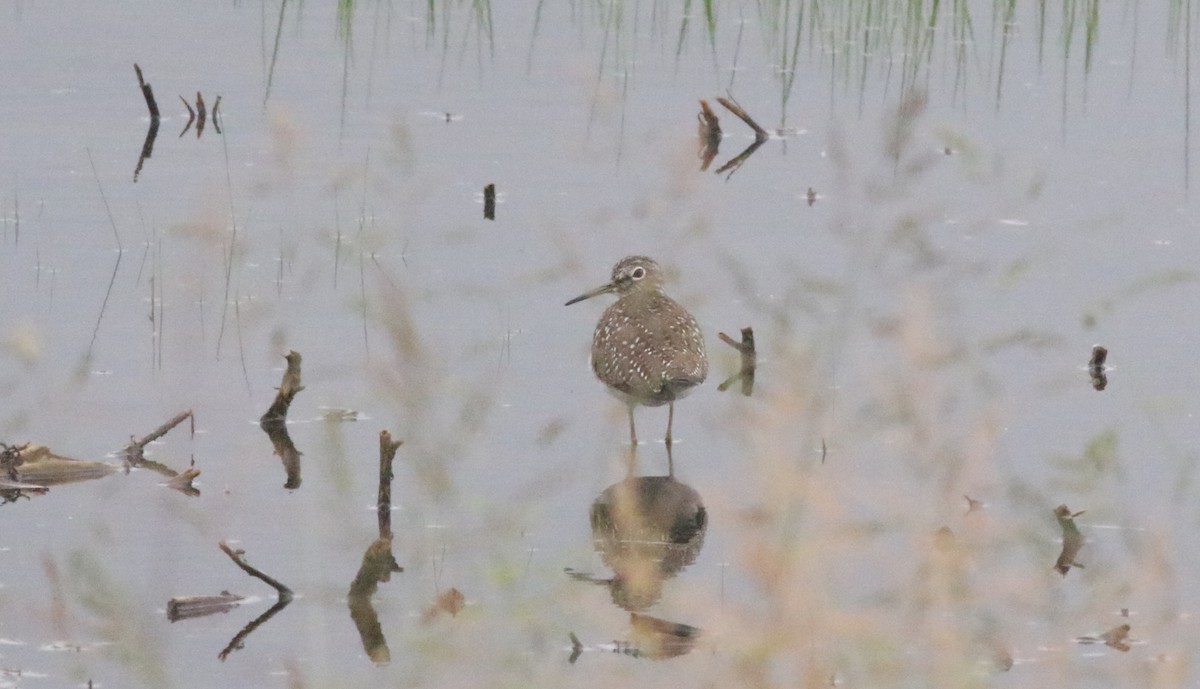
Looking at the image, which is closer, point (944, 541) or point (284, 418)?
point (944, 541)

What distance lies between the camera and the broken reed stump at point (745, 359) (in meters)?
8.63

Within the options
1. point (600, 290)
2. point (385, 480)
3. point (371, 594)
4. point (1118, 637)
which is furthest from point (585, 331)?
point (1118, 637)

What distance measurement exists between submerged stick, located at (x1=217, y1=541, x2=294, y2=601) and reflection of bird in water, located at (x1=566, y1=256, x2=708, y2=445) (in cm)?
210

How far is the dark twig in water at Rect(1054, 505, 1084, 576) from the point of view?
21.6 ft

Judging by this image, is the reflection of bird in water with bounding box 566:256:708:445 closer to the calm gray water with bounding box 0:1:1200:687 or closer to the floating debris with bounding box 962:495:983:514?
the calm gray water with bounding box 0:1:1200:687

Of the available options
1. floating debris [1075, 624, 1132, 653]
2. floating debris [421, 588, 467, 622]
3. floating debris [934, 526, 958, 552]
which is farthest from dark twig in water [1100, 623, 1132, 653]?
floating debris [421, 588, 467, 622]

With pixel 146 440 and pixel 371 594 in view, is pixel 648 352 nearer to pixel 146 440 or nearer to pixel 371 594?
pixel 146 440

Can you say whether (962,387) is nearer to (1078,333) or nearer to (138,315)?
(1078,333)

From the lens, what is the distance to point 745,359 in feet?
28.6

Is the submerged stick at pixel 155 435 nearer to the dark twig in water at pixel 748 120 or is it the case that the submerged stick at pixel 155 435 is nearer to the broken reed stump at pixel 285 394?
the broken reed stump at pixel 285 394

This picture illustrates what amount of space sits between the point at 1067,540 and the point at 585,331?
9.71ft

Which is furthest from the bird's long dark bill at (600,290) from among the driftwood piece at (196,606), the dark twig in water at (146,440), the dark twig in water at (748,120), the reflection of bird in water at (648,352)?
the dark twig in water at (748,120)

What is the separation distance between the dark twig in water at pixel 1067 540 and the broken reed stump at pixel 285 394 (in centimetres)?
242

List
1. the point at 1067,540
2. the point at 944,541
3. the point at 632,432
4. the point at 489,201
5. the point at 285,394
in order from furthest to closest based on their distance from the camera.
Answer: the point at 489,201 → the point at 632,432 → the point at 285,394 → the point at 1067,540 → the point at 944,541
